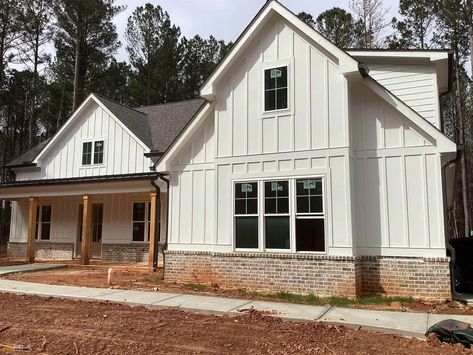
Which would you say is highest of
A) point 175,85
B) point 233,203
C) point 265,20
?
point 175,85

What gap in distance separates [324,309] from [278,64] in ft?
20.3

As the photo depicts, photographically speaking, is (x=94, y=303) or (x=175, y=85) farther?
(x=175, y=85)

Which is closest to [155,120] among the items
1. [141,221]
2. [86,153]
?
[86,153]

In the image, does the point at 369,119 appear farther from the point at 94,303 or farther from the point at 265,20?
the point at 94,303

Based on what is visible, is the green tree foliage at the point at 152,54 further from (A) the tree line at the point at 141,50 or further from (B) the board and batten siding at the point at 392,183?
(B) the board and batten siding at the point at 392,183

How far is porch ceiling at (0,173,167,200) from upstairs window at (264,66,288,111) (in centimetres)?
540

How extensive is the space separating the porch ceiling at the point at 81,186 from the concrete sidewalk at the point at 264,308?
502 cm

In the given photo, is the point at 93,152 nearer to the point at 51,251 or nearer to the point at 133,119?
the point at 133,119

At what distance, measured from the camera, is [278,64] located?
11.3m

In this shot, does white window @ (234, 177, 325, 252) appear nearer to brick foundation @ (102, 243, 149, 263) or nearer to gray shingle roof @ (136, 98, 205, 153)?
gray shingle roof @ (136, 98, 205, 153)

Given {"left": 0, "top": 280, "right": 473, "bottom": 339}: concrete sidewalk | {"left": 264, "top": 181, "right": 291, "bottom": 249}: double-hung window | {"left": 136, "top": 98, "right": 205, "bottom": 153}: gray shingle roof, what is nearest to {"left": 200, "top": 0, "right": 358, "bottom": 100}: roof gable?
{"left": 264, "top": 181, "right": 291, "bottom": 249}: double-hung window

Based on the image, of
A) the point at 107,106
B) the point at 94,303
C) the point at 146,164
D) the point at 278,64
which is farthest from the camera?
the point at 107,106

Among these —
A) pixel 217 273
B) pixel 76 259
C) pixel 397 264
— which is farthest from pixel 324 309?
pixel 76 259

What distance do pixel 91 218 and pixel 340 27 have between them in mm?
20265
